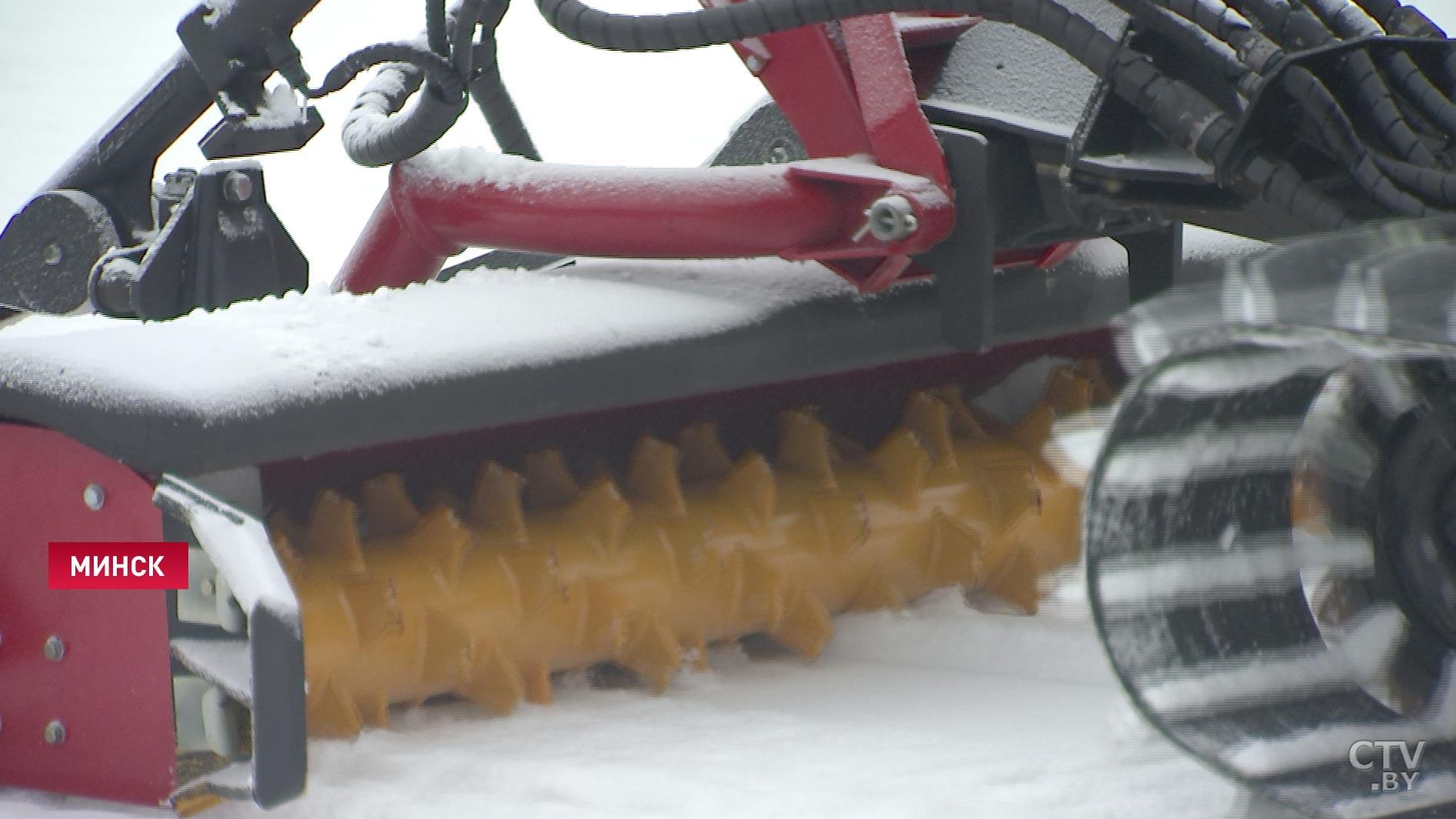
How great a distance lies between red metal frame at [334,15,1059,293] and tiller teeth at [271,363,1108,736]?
228mm

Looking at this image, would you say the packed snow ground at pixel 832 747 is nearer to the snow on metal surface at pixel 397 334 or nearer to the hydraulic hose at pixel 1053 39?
the snow on metal surface at pixel 397 334

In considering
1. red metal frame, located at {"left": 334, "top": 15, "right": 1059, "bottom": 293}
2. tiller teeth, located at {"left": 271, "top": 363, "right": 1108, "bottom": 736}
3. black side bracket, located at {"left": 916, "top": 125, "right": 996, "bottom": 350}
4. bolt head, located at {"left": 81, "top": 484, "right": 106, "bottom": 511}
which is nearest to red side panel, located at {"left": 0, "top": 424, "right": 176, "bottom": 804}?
bolt head, located at {"left": 81, "top": 484, "right": 106, "bottom": 511}

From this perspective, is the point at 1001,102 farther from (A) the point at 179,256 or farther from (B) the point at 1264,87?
(A) the point at 179,256

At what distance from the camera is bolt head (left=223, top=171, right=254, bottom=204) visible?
232 centimetres

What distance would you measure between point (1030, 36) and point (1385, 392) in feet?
1.90

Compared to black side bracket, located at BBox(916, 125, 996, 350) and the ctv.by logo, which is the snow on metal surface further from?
the ctv.by logo

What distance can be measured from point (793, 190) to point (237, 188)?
0.94 meters

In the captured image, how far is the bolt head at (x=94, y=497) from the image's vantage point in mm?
1366

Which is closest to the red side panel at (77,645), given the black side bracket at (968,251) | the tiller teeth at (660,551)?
the tiller teeth at (660,551)

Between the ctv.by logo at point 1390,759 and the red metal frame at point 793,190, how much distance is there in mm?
621

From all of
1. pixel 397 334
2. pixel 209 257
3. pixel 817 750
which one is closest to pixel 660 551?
pixel 817 750

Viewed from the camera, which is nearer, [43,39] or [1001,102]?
[1001,102]

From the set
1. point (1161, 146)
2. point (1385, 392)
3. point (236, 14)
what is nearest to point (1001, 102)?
point (1161, 146)

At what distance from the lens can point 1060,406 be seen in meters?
2.10
